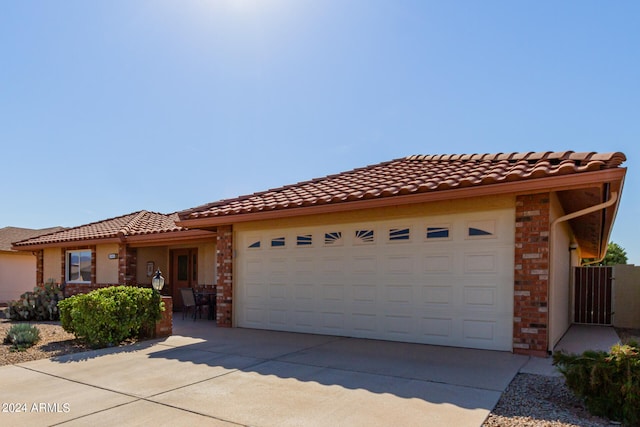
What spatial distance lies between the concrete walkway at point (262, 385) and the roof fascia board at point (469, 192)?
2.68 meters

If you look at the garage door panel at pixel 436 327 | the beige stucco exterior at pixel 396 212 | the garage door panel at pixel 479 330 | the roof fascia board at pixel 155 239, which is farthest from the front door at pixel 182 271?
the garage door panel at pixel 479 330

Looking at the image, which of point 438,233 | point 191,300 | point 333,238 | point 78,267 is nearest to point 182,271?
point 191,300

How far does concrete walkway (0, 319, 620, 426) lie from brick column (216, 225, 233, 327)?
258 cm

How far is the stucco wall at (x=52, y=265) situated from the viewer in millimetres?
17688

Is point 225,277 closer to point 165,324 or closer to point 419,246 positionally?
point 165,324

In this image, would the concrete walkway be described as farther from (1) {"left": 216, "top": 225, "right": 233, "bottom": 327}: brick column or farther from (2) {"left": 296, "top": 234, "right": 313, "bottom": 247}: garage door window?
(1) {"left": 216, "top": 225, "right": 233, "bottom": 327}: brick column

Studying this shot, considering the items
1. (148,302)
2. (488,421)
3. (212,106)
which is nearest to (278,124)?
(212,106)

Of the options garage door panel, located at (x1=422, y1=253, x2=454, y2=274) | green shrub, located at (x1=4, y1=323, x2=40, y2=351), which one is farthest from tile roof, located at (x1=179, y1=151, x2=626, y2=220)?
green shrub, located at (x1=4, y1=323, x2=40, y2=351)

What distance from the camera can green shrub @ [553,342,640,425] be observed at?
12.9 ft

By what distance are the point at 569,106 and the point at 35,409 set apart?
12392mm

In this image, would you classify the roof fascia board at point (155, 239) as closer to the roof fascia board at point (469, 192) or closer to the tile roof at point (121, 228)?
the tile roof at point (121, 228)

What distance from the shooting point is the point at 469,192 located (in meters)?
6.79

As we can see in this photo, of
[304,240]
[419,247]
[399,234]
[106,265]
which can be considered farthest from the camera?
[106,265]

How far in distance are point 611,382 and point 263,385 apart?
3956mm
